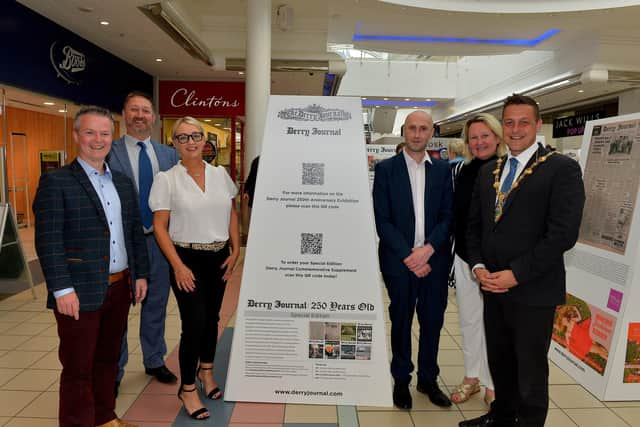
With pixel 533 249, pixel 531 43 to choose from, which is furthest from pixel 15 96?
pixel 531 43

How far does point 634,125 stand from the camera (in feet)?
9.00

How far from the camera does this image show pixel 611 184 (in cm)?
286

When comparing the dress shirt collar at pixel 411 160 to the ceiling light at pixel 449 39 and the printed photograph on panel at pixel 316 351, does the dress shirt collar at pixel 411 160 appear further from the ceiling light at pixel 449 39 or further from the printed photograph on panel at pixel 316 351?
the ceiling light at pixel 449 39

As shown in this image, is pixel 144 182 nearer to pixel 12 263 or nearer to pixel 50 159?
pixel 12 263

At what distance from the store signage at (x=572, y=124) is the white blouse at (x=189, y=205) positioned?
12.5 m

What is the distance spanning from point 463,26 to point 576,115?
7.21 metres

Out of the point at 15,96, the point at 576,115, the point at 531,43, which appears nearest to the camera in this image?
the point at 15,96

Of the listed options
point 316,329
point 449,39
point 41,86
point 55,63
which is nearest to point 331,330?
point 316,329

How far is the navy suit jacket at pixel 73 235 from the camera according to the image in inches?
72.1

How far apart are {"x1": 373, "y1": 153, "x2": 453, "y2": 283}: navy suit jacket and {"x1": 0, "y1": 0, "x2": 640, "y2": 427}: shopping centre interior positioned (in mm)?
876

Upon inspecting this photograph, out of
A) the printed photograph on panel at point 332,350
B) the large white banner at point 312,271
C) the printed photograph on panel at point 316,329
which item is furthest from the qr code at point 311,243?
the printed photograph on panel at point 332,350

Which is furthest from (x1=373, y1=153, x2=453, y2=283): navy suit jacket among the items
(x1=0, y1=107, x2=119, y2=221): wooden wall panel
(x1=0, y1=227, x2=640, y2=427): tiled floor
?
(x1=0, y1=107, x2=119, y2=221): wooden wall panel

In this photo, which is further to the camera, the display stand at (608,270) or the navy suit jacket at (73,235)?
the display stand at (608,270)

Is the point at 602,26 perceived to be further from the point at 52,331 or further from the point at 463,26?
the point at 52,331
